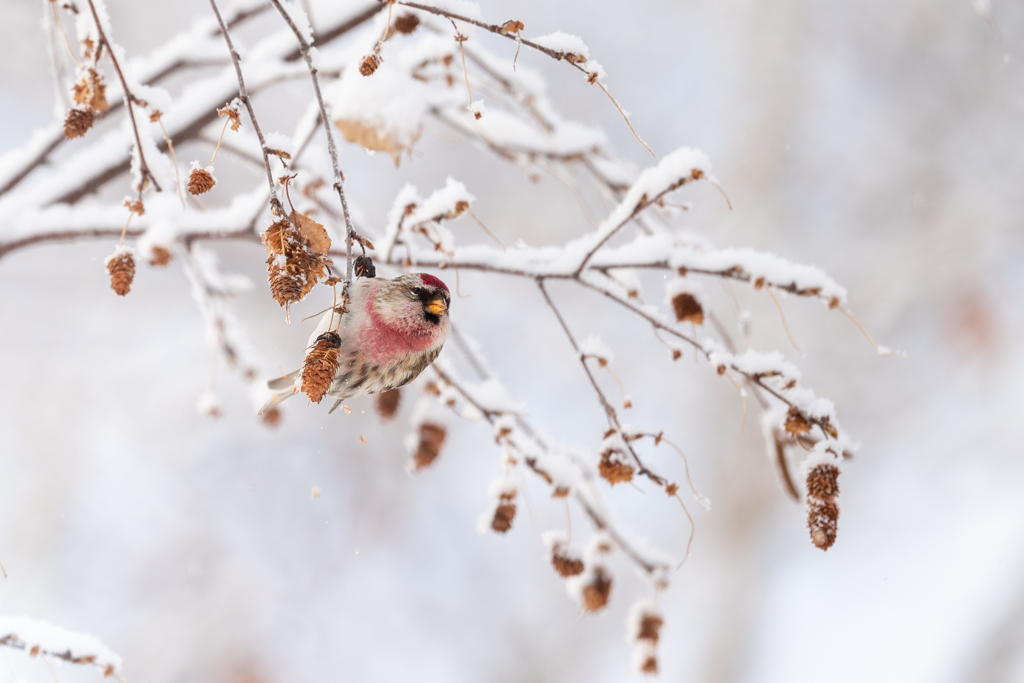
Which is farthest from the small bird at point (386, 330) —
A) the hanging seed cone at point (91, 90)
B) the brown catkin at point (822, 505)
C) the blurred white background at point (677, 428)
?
the blurred white background at point (677, 428)

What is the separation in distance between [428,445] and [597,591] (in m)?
0.28

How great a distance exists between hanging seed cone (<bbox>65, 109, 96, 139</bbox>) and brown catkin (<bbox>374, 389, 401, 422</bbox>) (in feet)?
1.35

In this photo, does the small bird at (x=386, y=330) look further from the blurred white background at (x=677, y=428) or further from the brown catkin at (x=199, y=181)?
the blurred white background at (x=677, y=428)

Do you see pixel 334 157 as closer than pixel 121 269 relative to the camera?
Yes

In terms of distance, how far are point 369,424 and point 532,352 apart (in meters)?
0.86

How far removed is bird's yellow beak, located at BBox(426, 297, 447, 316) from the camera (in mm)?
488

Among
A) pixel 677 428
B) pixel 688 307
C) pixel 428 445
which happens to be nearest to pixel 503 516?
pixel 428 445

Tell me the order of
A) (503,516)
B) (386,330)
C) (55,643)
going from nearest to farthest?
(386,330), (55,643), (503,516)

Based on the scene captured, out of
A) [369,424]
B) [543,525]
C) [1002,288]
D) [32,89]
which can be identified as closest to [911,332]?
[1002,288]

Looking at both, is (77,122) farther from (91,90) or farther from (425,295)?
(425,295)

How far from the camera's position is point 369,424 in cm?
299

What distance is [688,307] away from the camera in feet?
2.06

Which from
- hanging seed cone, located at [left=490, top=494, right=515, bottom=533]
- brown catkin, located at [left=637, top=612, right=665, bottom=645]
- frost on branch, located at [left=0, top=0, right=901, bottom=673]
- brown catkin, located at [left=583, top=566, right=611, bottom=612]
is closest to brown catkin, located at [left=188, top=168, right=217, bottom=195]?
frost on branch, located at [left=0, top=0, right=901, bottom=673]

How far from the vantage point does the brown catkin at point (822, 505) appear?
53 centimetres
